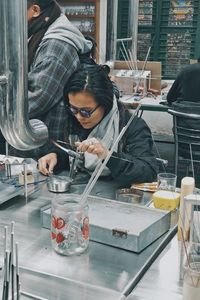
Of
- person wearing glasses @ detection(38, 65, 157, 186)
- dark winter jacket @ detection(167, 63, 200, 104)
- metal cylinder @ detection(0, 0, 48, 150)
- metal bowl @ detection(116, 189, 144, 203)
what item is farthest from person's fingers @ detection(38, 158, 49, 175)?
dark winter jacket @ detection(167, 63, 200, 104)

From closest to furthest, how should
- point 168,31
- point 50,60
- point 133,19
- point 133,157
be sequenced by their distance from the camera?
1. point 133,157
2. point 50,60
3. point 133,19
4. point 168,31

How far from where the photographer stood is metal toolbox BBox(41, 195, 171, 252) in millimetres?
1017

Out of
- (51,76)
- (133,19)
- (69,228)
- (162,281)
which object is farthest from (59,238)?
(133,19)

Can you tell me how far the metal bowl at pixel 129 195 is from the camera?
1365 millimetres

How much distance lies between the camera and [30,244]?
106 cm

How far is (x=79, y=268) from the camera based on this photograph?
0.95 m

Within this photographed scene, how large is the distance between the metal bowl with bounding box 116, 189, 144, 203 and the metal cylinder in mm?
664

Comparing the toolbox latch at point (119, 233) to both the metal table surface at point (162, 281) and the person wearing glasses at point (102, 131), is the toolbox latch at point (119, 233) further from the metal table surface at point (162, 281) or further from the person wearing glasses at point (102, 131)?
the person wearing glasses at point (102, 131)

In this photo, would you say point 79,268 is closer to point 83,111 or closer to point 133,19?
point 83,111

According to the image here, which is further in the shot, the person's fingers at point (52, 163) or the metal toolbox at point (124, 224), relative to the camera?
the person's fingers at point (52, 163)

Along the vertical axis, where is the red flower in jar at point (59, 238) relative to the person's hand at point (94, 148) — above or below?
below

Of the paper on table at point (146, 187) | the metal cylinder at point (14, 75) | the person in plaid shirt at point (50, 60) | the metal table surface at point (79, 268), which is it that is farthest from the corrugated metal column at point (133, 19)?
the metal cylinder at point (14, 75)

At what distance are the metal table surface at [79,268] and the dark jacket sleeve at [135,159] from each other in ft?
1.35

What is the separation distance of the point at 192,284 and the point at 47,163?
0.96m
